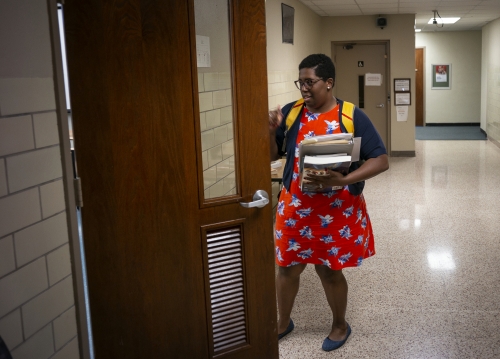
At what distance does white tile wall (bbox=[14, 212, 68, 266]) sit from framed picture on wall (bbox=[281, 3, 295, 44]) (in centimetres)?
507

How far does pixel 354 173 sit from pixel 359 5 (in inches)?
256

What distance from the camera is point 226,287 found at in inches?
98.7

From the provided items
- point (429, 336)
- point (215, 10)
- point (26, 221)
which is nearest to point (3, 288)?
point (26, 221)

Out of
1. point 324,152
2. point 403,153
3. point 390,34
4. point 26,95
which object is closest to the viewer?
point 26,95

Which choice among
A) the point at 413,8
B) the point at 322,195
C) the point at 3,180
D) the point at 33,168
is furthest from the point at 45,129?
the point at 413,8

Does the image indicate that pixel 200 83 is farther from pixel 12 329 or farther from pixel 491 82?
pixel 491 82

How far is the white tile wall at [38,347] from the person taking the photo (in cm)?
178

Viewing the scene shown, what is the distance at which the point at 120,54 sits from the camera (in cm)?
215

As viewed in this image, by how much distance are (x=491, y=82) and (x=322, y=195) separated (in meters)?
10.5

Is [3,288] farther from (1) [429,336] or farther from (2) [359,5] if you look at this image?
(2) [359,5]

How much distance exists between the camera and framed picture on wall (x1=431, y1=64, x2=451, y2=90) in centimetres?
1515

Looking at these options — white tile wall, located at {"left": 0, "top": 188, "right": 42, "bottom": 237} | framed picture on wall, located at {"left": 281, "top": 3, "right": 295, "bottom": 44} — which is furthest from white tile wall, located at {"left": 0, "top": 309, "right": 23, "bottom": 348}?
framed picture on wall, located at {"left": 281, "top": 3, "right": 295, "bottom": 44}

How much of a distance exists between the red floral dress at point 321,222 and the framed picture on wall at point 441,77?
13.3m

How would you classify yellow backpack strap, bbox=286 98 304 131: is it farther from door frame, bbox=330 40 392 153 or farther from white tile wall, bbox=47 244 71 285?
door frame, bbox=330 40 392 153
